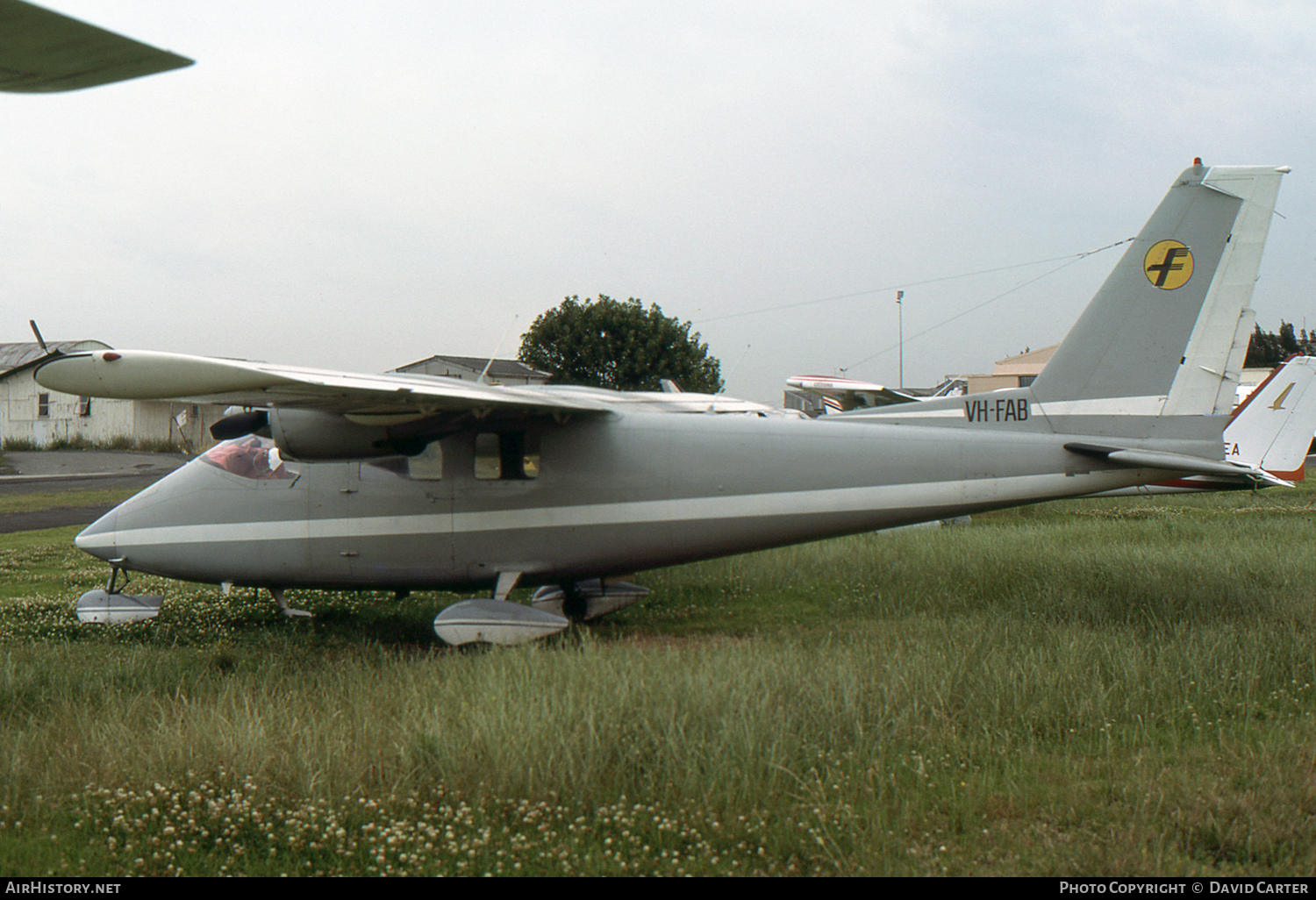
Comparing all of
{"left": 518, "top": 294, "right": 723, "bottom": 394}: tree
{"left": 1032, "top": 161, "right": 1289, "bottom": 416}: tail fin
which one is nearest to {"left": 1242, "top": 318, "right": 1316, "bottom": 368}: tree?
{"left": 518, "top": 294, "right": 723, "bottom": 394}: tree

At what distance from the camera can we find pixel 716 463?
8320 millimetres

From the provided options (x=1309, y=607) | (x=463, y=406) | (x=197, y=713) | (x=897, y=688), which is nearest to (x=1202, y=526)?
(x=1309, y=607)

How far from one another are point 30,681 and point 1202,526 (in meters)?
17.4

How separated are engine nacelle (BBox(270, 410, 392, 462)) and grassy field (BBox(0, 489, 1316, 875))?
189cm

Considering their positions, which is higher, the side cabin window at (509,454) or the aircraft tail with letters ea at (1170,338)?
the aircraft tail with letters ea at (1170,338)

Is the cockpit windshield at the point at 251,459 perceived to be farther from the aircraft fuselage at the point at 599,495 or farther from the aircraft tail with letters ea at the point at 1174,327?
the aircraft tail with letters ea at the point at 1174,327

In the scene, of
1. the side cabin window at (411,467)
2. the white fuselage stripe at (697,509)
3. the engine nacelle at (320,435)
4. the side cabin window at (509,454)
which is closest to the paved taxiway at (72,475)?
the white fuselage stripe at (697,509)

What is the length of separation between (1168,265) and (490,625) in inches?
296

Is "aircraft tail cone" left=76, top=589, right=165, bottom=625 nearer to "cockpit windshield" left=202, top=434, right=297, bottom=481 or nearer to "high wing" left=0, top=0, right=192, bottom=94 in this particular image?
"cockpit windshield" left=202, top=434, right=297, bottom=481

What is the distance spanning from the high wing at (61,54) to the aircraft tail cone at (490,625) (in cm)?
611

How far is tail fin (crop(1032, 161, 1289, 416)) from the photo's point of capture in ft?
27.2

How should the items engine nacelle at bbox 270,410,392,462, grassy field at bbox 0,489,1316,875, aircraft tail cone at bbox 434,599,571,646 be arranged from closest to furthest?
grassy field at bbox 0,489,1316,875
engine nacelle at bbox 270,410,392,462
aircraft tail cone at bbox 434,599,571,646

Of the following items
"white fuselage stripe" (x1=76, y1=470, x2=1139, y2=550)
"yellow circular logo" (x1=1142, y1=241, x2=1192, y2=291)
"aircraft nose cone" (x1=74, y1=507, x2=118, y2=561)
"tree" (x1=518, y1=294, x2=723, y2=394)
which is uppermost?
"tree" (x1=518, y1=294, x2=723, y2=394)

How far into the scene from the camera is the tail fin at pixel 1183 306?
830 cm
